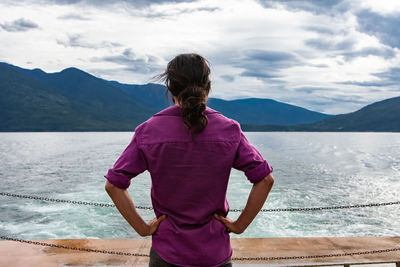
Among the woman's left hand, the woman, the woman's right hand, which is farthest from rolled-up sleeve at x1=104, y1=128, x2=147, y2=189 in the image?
the woman's right hand

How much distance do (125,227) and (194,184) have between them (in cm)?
1087

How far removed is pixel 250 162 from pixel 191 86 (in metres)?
0.48

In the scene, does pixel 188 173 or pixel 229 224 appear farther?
pixel 229 224

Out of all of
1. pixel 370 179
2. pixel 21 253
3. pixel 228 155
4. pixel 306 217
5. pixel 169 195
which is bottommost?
pixel 370 179

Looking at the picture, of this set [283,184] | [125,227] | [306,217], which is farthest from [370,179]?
[125,227]

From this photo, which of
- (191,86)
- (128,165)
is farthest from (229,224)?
(191,86)

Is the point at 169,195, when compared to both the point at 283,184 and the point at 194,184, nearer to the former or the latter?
the point at 194,184

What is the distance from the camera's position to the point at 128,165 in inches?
62.4

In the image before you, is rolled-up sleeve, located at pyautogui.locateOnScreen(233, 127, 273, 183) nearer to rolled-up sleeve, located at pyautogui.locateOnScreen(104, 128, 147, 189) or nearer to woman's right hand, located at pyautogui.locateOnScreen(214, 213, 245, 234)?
woman's right hand, located at pyautogui.locateOnScreen(214, 213, 245, 234)

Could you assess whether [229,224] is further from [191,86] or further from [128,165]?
[191,86]

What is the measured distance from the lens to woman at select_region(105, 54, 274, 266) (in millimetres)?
1507

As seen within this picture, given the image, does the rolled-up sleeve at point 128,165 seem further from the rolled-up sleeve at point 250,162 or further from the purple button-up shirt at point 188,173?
the rolled-up sleeve at point 250,162

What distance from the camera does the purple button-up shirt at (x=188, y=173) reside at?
4.95ft

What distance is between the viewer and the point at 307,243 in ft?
15.6
